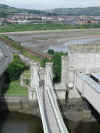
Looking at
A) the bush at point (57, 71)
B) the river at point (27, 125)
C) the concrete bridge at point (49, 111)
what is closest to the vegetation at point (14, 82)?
the river at point (27, 125)

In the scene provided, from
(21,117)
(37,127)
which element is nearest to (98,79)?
(37,127)

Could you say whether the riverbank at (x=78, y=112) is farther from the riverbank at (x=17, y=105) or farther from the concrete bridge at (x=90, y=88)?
the riverbank at (x=17, y=105)

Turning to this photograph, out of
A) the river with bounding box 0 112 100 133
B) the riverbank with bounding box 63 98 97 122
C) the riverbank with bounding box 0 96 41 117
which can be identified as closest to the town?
the riverbank with bounding box 0 96 41 117

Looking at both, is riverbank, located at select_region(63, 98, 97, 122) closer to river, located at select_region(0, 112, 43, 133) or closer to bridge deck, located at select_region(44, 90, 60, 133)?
river, located at select_region(0, 112, 43, 133)

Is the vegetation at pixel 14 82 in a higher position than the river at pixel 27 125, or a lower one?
higher

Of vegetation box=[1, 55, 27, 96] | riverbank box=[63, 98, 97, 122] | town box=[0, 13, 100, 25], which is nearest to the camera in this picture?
riverbank box=[63, 98, 97, 122]

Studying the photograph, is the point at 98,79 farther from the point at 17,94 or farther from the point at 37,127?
the point at 17,94

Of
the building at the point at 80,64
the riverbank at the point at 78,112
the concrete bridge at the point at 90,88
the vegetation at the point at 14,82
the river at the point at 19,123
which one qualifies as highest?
the building at the point at 80,64

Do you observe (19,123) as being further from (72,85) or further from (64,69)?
(64,69)
